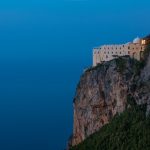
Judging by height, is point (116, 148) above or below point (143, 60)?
below

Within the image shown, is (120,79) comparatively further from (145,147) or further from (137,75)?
(145,147)

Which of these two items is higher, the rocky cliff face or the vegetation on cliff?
the rocky cliff face

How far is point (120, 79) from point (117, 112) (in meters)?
4.37

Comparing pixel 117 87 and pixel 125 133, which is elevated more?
pixel 117 87

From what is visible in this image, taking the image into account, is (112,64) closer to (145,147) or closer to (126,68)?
(126,68)

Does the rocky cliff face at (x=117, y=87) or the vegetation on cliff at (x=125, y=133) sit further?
the rocky cliff face at (x=117, y=87)

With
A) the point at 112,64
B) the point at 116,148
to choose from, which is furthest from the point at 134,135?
the point at 112,64

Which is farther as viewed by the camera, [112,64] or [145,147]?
[112,64]

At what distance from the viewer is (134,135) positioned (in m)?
186

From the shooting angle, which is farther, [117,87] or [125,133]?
[117,87]

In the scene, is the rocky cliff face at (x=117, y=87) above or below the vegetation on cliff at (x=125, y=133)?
above

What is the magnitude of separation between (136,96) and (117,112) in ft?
15.8

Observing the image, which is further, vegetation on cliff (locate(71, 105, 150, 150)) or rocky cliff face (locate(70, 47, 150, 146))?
rocky cliff face (locate(70, 47, 150, 146))

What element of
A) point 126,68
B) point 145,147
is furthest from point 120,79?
point 145,147
